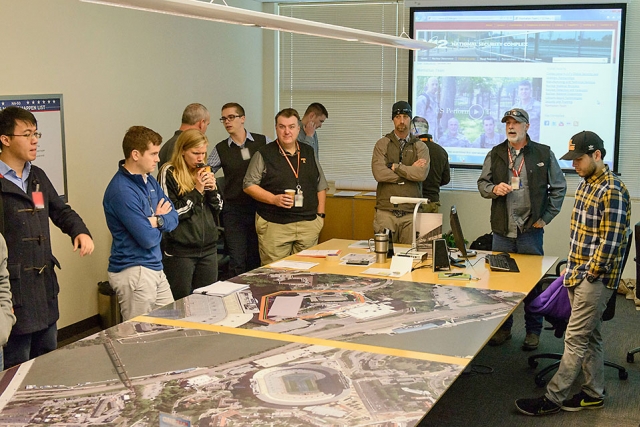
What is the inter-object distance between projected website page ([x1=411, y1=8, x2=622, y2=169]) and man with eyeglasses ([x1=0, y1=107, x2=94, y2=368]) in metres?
4.89

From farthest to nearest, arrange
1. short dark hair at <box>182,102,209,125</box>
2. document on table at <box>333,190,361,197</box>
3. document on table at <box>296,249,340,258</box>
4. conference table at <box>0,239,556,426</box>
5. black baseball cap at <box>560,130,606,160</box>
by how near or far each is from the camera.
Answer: document on table at <box>333,190,361,197</box> < short dark hair at <box>182,102,209,125</box> < document on table at <box>296,249,340,258</box> < black baseball cap at <box>560,130,606,160</box> < conference table at <box>0,239,556,426</box>

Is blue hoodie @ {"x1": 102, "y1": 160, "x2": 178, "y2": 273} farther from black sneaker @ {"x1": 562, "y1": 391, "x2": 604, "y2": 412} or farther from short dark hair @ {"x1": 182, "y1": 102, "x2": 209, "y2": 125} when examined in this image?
black sneaker @ {"x1": 562, "y1": 391, "x2": 604, "y2": 412}

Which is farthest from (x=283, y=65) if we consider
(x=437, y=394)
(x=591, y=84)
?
(x=437, y=394)

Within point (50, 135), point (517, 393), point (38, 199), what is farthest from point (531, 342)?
point (50, 135)

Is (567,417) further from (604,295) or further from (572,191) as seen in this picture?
(572,191)

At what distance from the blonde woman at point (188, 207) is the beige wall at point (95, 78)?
1.32 m

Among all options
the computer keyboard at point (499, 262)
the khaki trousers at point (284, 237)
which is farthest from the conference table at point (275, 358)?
the khaki trousers at point (284, 237)

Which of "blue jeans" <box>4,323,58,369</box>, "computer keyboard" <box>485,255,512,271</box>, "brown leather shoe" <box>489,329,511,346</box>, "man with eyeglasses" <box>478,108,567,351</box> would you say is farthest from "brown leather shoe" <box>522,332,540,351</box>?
"blue jeans" <box>4,323,58,369</box>

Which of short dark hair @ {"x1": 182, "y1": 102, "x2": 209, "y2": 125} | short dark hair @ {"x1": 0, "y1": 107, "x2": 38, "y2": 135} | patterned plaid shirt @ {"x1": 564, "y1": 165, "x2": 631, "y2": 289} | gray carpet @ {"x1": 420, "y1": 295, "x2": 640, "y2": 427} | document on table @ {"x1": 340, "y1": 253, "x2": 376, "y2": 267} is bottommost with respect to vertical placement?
gray carpet @ {"x1": 420, "y1": 295, "x2": 640, "y2": 427}

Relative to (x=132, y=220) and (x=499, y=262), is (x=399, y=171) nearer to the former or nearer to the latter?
(x=499, y=262)

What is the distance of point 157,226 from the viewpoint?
4023 millimetres

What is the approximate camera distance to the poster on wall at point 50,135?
→ 16.6 feet

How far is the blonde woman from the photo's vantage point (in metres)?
4.43

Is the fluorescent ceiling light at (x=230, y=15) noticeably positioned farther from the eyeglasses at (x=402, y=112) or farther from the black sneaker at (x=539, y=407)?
the black sneaker at (x=539, y=407)
